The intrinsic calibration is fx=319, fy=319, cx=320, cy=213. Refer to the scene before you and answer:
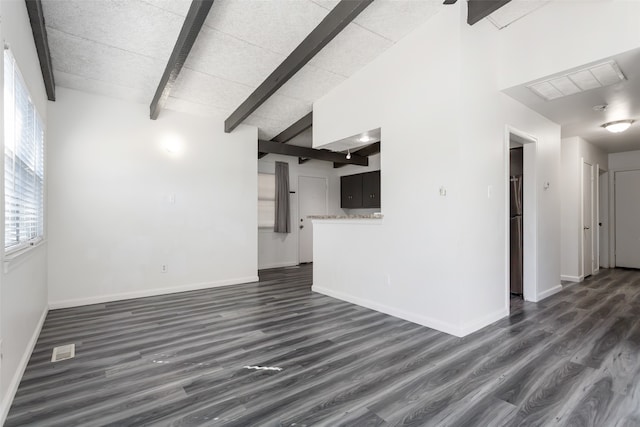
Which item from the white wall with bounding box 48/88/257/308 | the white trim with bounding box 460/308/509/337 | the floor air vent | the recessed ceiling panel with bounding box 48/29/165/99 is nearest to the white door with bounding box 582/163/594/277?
the white trim with bounding box 460/308/509/337

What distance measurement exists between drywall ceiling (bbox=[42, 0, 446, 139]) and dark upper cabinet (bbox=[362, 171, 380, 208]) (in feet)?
9.65

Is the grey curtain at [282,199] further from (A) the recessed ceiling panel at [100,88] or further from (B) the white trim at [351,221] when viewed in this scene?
(A) the recessed ceiling panel at [100,88]

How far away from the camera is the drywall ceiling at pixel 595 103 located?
9.09 feet

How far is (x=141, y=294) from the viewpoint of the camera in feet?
13.9

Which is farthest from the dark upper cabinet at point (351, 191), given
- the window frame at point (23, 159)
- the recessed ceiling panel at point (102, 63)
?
the window frame at point (23, 159)

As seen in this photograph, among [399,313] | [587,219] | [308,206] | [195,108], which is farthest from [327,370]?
[587,219]

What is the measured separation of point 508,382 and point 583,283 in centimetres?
406

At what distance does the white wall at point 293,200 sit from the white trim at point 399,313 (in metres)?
2.61

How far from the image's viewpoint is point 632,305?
3732 millimetres

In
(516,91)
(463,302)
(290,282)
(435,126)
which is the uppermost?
(516,91)

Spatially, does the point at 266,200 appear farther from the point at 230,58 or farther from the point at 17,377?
the point at 17,377

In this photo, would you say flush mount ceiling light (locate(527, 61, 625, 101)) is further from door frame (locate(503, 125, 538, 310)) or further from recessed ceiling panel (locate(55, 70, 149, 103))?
recessed ceiling panel (locate(55, 70, 149, 103))

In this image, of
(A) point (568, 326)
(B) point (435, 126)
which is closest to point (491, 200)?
(B) point (435, 126)

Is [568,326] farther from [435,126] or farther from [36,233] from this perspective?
[36,233]
